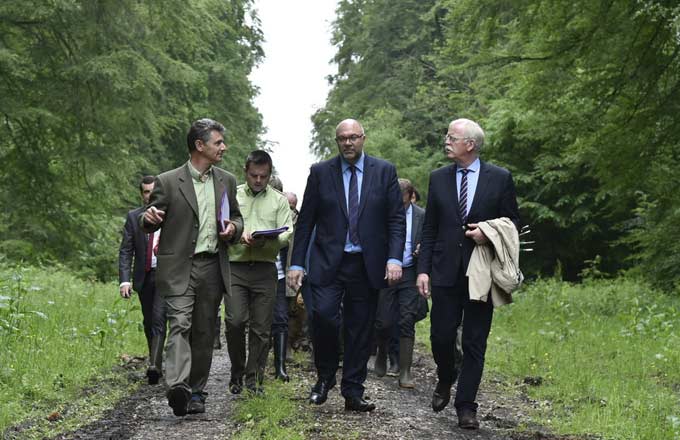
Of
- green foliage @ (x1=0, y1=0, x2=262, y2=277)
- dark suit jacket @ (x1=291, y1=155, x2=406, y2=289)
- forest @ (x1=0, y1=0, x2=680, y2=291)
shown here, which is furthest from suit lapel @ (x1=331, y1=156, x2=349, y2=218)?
green foliage @ (x1=0, y1=0, x2=262, y2=277)

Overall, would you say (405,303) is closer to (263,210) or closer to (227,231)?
(263,210)

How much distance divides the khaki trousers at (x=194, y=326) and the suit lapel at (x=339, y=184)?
111 cm

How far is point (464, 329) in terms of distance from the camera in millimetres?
7949

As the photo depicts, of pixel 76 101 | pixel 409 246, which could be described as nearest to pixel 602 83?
pixel 409 246

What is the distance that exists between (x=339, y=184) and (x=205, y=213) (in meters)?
1.14

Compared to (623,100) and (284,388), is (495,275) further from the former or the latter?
(623,100)

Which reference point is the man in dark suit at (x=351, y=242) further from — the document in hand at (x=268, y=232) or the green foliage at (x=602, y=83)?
the green foliage at (x=602, y=83)

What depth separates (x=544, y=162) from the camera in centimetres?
2414

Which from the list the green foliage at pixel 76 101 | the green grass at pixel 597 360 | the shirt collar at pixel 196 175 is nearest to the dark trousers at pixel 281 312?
the green grass at pixel 597 360

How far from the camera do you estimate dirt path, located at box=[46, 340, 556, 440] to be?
23.9ft

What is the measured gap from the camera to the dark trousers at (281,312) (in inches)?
425

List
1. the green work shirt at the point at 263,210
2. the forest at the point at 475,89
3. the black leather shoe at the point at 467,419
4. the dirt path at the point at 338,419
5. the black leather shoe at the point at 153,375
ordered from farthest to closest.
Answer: the forest at the point at 475,89, the black leather shoe at the point at 153,375, the green work shirt at the point at 263,210, the black leather shoe at the point at 467,419, the dirt path at the point at 338,419

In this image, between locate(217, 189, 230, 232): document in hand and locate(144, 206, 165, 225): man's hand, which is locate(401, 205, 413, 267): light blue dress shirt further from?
locate(144, 206, 165, 225): man's hand

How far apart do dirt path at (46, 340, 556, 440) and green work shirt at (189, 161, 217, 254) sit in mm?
1360
